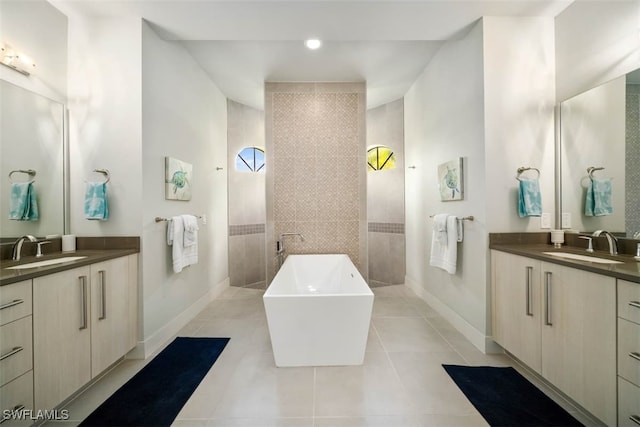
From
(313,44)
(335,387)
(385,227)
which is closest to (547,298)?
(335,387)

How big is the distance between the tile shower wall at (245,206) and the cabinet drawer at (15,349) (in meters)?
2.88

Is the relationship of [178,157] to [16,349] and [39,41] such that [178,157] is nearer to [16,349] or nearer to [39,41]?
[39,41]

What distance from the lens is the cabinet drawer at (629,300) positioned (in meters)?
1.22

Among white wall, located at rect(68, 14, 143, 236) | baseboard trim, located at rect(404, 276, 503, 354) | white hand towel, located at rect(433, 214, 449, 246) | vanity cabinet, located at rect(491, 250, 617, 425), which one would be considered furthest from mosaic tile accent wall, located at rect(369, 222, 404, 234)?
white wall, located at rect(68, 14, 143, 236)

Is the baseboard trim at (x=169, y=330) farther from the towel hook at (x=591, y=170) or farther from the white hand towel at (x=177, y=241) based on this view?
the towel hook at (x=591, y=170)

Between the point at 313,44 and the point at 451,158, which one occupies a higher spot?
the point at 313,44

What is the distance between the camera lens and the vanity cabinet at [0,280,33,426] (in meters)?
1.23

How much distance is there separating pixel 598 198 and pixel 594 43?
3.95 ft

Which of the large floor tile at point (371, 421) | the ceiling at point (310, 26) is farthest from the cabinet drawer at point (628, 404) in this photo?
the ceiling at point (310, 26)

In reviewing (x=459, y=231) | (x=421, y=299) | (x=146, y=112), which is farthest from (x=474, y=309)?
(x=146, y=112)

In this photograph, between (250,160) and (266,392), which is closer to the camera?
(266,392)

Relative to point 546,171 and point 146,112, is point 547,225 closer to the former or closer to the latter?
point 546,171

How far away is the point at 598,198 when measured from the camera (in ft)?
6.67

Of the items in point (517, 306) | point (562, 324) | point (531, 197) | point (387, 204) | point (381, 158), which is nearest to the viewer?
point (562, 324)
